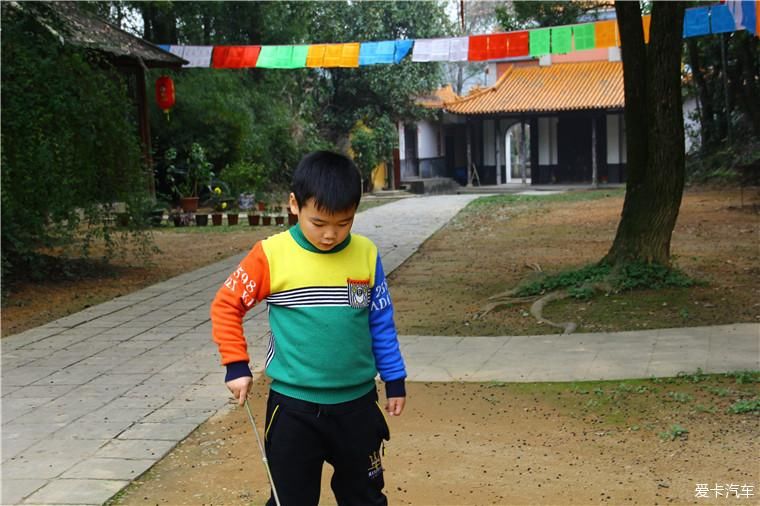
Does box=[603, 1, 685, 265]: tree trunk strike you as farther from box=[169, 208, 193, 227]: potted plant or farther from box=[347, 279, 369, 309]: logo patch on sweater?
box=[169, 208, 193, 227]: potted plant

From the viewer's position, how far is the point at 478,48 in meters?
20.3

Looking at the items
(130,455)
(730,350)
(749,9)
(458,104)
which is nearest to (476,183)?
(458,104)

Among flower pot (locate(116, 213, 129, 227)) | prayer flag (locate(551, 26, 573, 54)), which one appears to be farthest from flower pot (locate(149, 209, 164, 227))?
prayer flag (locate(551, 26, 573, 54))

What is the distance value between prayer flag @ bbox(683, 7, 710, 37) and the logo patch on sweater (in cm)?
1644

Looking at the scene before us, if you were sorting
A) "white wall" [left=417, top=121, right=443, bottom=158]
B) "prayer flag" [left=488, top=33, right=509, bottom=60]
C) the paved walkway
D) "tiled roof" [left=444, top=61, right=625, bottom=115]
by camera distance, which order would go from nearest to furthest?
the paved walkway
"prayer flag" [left=488, top=33, right=509, bottom=60]
"tiled roof" [left=444, top=61, right=625, bottom=115]
"white wall" [left=417, top=121, right=443, bottom=158]

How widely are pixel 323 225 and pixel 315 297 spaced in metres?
0.24

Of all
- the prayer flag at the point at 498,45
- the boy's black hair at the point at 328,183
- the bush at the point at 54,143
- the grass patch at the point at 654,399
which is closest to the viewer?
the boy's black hair at the point at 328,183

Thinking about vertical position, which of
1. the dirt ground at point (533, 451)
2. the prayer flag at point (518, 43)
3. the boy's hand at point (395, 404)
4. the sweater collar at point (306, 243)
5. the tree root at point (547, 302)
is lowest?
the dirt ground at point (533, 451)

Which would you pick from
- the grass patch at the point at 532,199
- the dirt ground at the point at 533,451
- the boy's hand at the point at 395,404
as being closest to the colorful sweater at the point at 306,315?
the boy's hand at the point at 395,404

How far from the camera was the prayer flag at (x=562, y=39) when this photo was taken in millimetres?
19422

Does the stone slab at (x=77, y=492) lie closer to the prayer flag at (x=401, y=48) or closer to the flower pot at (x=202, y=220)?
the flower pot at (x=202, y=220)

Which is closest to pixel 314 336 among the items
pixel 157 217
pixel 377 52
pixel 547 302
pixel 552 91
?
pixel 547 302

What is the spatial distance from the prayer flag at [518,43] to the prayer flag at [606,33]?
153cm

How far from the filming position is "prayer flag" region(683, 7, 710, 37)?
17.5 metres
